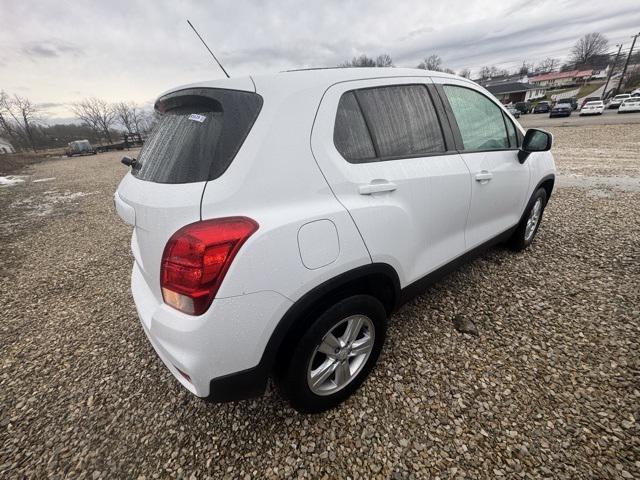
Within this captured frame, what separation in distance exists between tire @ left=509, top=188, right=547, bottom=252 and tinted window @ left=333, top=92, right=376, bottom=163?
7.98 feet

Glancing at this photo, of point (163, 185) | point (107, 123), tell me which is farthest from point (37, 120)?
Result: point (163, 185)

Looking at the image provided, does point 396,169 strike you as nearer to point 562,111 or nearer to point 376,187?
point 376,187

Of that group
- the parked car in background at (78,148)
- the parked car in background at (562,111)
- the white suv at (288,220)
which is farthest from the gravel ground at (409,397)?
the parked car in background at (78,148)

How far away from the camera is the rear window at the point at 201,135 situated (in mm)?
1309

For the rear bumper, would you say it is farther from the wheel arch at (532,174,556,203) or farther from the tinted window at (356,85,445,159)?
the wheel arch at (532,174,556,203)

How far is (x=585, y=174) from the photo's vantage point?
7.18 metres

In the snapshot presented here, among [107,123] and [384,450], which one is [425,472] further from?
[107,123]

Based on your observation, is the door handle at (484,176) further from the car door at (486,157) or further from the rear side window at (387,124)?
the rear side window at (387,124)

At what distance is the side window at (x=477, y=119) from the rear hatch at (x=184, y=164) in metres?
1.62

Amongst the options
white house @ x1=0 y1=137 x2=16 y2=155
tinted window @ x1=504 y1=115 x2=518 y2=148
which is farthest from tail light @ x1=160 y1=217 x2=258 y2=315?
white house @ x1=0 y1=137 x2=16 y2=155

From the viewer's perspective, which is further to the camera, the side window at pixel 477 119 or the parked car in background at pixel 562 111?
the parked car in background at pixel 562 111

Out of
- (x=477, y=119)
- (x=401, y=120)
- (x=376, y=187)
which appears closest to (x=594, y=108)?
(x=477, y=119)

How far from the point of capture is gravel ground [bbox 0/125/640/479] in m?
1.59

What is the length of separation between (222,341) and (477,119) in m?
2.49
